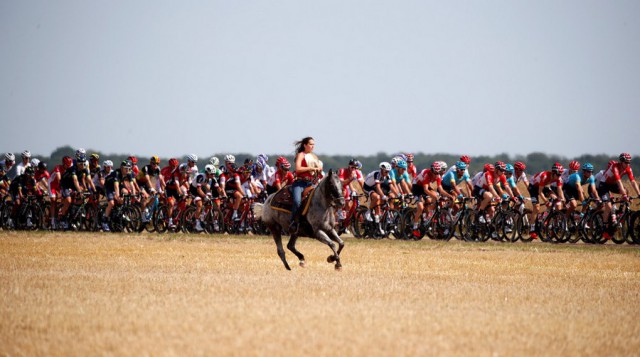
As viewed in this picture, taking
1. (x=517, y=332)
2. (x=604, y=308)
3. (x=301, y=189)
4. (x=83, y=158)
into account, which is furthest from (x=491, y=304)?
(x=83, y=158)

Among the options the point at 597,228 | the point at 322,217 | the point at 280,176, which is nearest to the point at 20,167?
the point at 280,176

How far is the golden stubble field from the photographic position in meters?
9.62

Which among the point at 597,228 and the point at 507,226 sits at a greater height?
the point at 597,228

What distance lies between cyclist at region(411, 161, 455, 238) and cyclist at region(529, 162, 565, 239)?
2.34m

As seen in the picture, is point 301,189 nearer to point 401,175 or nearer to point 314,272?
point 314,272

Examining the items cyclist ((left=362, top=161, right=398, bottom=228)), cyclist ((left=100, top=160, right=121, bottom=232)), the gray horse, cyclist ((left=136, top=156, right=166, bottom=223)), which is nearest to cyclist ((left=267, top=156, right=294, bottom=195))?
cyclist ((left=362, top=161, right=398, bottom=228))

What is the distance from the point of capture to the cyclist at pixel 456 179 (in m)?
30.5

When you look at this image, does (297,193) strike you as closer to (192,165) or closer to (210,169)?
(210,169)

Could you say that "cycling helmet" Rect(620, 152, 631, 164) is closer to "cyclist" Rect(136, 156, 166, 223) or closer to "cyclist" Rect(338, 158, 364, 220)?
"cyclist" Rect(338, 158, 364, 220)

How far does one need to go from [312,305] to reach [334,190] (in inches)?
221

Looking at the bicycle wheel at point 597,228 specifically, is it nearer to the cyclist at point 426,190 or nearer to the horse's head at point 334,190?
the cyclist at point 426,190

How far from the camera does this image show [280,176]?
30047 mm

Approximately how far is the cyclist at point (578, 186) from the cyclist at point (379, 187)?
204 inches

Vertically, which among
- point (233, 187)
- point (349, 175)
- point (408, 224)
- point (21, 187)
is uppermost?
point (349, 175)
